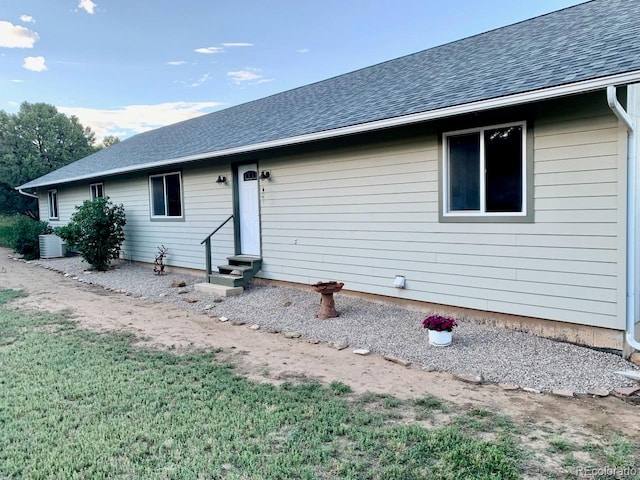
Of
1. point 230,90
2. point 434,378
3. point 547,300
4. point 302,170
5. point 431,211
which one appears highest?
point 230,90

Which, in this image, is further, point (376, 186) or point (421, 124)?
point (376, 186)

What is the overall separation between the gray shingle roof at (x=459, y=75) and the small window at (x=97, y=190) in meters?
3.38

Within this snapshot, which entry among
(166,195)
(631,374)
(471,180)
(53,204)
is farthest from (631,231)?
(53,204)

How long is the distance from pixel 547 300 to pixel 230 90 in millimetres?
18598

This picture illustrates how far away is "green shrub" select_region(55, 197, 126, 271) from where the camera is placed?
1096 cm

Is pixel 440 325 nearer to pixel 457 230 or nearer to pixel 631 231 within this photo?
pixel 457 230

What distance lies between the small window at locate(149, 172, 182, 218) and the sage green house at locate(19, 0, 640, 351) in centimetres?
127

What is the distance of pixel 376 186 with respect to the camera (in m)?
6.62

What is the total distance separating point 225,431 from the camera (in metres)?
2.96

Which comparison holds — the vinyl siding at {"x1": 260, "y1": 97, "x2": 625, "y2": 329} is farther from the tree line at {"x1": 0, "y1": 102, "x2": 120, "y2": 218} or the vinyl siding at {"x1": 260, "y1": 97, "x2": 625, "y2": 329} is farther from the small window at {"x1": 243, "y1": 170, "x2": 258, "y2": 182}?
the tree line at {"x1": 0, "y1": 102, "x2": 120, "y2": 218}

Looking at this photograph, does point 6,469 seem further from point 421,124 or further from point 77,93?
point 77,93

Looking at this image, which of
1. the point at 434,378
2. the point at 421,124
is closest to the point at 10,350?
the point at 434,378

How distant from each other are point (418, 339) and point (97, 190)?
12.4 meters

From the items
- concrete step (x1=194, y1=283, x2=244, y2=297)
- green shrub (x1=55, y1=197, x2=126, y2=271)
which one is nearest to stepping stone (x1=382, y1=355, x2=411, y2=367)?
concrete step (x1=194, y1=283, x2=244, y2=297)
